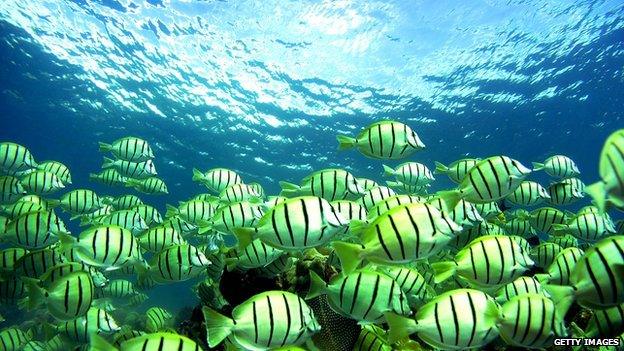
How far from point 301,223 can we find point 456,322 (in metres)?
1.53

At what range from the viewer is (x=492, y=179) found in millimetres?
4316

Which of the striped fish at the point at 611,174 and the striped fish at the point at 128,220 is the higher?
the striped fish at the point at 128,220

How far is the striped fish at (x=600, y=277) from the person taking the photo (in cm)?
304

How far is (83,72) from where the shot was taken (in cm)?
2388

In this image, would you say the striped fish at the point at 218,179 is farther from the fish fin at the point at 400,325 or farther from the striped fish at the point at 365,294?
the fish fin at the point at 400,325

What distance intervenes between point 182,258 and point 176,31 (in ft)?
61.4

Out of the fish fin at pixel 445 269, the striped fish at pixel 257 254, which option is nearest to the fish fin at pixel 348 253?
the fish fin at pixel 445 269

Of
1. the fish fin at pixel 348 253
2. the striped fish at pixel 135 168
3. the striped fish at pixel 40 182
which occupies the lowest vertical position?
the fish fin at pixel 348 253

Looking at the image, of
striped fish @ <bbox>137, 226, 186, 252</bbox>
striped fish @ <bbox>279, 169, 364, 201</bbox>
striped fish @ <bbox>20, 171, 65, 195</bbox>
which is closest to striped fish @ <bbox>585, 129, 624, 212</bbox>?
striped fish @ <bbox>279, 169, 364, 201</bbox>

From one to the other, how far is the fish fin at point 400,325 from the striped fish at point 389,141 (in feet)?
7.56

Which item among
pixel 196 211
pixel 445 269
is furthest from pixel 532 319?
pixel 196 211

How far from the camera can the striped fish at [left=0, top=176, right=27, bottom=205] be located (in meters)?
7.18

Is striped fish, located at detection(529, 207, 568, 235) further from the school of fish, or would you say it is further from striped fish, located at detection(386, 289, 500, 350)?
striped fish, located at detection(386, 289, 500, 350)

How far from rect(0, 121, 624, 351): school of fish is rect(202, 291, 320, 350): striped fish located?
0.01 meters
